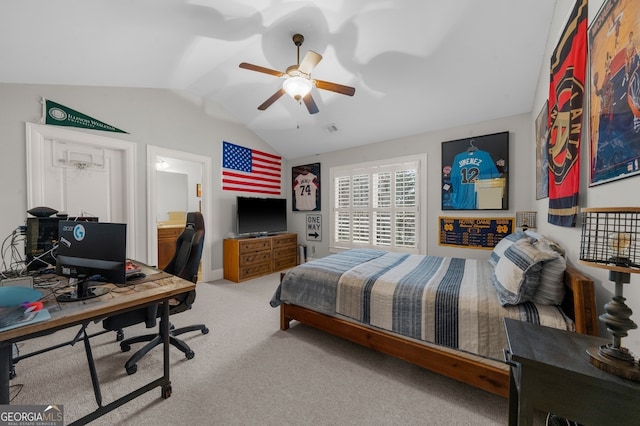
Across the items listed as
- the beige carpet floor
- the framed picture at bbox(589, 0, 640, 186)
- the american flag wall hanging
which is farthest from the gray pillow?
the american flag wall hanging

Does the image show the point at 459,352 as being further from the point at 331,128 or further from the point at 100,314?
the point at 331,128

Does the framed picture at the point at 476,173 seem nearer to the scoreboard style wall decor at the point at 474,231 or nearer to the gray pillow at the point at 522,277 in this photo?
the scoreboard style wall decor at the point at 474,231

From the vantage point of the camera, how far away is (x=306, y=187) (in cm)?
526

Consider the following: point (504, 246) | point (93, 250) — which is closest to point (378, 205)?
point (504, 246)

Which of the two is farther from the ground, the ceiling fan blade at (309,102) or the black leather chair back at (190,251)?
the ceiling fan blade at (309,102)

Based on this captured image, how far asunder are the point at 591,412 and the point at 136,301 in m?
2.01

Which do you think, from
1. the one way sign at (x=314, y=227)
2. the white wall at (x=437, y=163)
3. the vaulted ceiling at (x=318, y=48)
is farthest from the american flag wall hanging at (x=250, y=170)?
the vaulted ceiling at (x=318, y=48)

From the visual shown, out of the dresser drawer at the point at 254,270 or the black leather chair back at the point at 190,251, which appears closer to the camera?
the black leather chair back at the point at 190,251

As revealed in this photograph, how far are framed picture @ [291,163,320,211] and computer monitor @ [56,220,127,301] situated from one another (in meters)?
3.85

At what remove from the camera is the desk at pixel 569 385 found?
71 cm

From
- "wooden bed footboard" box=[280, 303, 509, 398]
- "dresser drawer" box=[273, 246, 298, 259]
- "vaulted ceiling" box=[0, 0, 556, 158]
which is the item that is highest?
"vaulted ceiling" box=[0, 0, 556, 158]

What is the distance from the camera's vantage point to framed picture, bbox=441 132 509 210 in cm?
321

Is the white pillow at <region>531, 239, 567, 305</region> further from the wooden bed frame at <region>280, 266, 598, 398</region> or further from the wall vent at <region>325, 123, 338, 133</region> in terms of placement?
the wall vent at <region>325, 123, 338, 133</region>

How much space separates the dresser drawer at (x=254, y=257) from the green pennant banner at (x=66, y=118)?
2.60m
